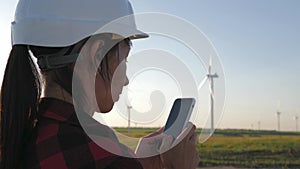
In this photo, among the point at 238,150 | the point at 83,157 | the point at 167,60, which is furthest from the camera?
the point at 238,150

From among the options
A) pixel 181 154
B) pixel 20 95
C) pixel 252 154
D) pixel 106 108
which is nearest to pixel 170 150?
pixel 181 154

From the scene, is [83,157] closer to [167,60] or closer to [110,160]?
[110,160]

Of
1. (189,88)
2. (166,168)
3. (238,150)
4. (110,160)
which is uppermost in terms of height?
(189,88)

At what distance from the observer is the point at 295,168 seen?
24750 millimetres

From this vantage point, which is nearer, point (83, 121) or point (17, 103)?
point (83, 121)

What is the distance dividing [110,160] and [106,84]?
0.86 feet

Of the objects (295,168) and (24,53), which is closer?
(24,53)

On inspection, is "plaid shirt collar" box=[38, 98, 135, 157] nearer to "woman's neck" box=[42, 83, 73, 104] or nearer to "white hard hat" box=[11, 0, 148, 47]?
"woman's neck" box=[42, 83, 73, 104]

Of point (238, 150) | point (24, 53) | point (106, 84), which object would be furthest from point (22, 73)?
point (238, 150)

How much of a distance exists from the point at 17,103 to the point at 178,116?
0.50 m

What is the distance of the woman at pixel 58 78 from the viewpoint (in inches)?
44.4

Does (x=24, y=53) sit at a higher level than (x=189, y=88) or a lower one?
higher

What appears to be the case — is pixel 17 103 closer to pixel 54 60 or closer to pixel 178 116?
pixel 54 60

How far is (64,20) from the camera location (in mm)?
1248
